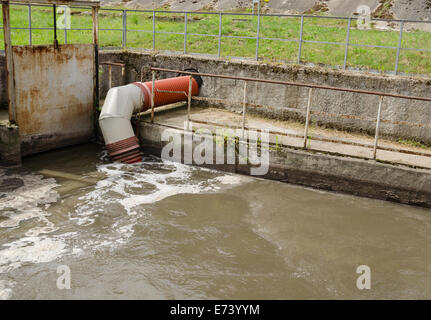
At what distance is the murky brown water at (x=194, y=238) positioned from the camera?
5719 millimetres

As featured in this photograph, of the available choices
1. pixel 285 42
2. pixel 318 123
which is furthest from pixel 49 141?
pixel 285 42

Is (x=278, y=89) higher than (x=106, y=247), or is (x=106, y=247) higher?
(x=278, y=89)

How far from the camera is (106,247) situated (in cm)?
647

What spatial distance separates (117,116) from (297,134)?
145 inches

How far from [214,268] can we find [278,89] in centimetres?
600

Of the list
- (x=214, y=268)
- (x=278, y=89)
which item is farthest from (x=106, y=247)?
(x=278, y=89)

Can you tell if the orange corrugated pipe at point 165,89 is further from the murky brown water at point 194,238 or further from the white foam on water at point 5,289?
the white foam on water at point 5,289

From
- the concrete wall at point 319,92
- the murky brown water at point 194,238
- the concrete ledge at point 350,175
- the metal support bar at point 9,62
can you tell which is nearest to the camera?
A: the murky brown water at point 194,238

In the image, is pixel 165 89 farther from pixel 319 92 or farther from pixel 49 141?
pixel 319 92

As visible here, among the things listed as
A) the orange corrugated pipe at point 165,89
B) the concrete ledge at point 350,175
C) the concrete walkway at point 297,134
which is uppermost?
the orange corrugated pipe at point 165,89

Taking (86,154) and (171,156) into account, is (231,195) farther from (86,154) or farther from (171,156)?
(86,154)

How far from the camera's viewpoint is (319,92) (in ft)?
34.7

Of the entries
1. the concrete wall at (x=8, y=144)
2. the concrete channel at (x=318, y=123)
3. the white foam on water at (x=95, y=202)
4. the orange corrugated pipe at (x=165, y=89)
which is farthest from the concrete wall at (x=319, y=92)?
the concrete wall at (x=8, y=144)

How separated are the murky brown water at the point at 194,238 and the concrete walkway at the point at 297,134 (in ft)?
2.87
